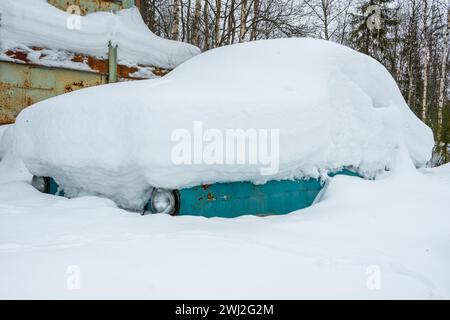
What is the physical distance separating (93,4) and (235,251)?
303 inches

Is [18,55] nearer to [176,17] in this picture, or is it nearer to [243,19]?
[176,17]

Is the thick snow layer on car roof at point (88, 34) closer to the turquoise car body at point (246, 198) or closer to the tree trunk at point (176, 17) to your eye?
the tree trunk at point (176, 17)

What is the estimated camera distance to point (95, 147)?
2318 millimetres

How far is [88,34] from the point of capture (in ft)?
23.8

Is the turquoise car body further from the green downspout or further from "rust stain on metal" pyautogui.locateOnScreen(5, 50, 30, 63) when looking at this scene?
the green downspout

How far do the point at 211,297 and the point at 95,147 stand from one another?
136 centimetres

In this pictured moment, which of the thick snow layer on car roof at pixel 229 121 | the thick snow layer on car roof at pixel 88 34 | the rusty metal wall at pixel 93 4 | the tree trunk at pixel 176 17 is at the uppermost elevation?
the tree trunk at pixel 176 17

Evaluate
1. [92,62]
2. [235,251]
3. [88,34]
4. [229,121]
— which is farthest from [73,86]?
[235,251]

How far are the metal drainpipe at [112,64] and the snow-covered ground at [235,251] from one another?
5.24 m

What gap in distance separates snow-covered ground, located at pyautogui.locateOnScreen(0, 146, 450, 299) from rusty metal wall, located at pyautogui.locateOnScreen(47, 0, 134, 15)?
6.11 metres

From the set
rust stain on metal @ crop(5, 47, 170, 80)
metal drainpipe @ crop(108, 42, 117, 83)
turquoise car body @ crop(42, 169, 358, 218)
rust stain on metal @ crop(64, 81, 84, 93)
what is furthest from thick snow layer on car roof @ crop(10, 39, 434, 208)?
metal drainpipe @ crop(108, 42, 117, 83)

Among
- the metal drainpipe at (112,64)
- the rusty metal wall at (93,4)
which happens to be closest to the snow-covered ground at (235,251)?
the metal drainpipe at (112,64)

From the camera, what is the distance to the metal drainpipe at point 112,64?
7430mm
